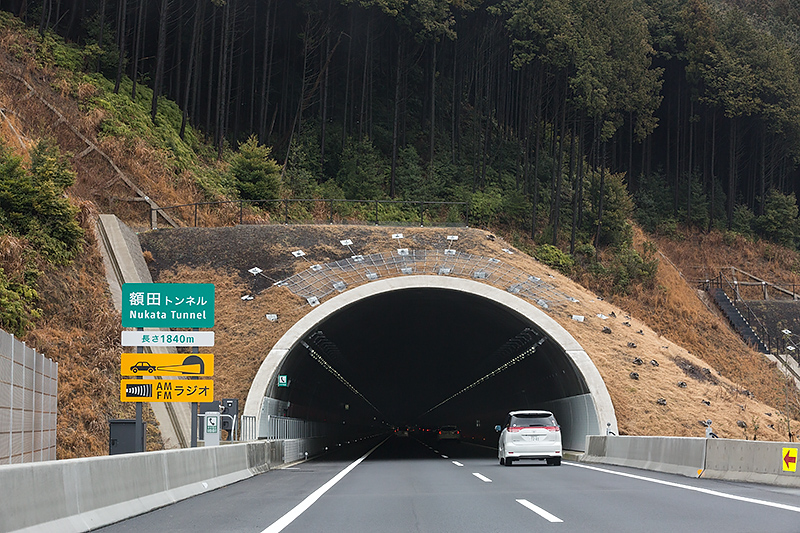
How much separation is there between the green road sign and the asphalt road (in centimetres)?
398

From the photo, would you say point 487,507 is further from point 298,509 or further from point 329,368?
point 329,368

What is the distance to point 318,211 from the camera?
166 ft

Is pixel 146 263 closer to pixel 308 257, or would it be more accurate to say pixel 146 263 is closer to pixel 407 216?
pixel 308 257

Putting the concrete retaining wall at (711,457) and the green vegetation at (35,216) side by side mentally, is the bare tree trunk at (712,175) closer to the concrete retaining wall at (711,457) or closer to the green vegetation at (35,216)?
the concrete retaining wall at (711,457)

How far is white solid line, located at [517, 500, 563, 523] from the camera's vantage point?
1068cm

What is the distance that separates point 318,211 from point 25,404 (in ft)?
112

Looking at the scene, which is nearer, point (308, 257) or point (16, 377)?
point (16, 377)

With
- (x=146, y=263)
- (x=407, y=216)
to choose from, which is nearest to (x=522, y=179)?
(x=407, y=216)

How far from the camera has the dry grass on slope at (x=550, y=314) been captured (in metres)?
31.6

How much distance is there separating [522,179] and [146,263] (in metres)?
33.0

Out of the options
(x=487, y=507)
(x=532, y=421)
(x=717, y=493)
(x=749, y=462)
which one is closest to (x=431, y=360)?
(x=532, y=421)

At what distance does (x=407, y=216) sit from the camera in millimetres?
53469

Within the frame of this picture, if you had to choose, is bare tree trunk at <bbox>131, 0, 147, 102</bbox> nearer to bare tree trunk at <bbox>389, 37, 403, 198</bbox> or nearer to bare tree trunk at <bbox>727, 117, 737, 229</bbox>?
bare tree trunk at <bbox>389, 37, 403, 198</bbox>

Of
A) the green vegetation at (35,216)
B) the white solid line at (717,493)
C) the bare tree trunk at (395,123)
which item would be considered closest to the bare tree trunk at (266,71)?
the bare tree trunk at (395,123)
